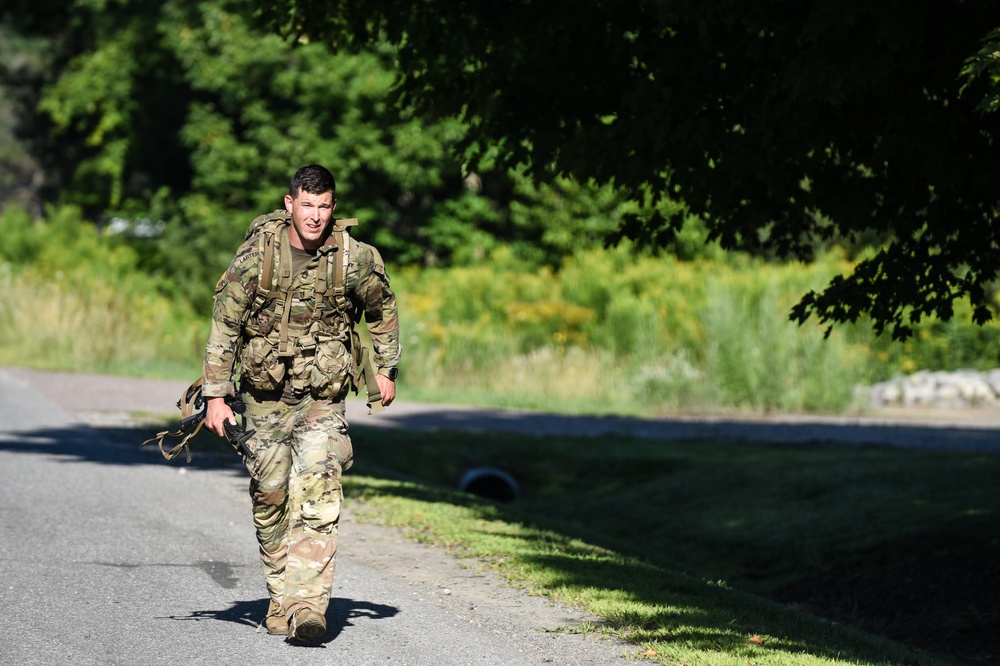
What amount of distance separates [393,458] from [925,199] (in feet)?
25.3

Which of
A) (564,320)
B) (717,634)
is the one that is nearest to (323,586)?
(717,634)

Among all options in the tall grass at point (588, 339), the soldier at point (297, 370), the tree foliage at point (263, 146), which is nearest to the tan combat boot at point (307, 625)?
the soldier at point (297, 370)

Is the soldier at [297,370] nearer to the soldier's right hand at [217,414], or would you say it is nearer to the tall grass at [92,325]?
the soldier's right hand at [217,414]

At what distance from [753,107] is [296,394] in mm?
3496

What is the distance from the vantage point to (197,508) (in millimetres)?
9523

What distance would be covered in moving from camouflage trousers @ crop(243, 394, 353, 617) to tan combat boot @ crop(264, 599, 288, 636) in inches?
1.0

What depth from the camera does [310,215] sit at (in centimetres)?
568

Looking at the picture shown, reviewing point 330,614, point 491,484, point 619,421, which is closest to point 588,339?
point 619,421

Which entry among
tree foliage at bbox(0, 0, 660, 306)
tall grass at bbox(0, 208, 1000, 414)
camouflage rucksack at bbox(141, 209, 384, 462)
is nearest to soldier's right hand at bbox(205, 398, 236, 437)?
camouflage rucksack at bbox(141, 209, 384, 462)

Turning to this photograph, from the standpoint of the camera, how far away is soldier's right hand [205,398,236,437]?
5.67 m

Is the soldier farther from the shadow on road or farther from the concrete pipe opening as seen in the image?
the concrete pipe opening

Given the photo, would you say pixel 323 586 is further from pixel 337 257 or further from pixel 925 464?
pixel 925 464

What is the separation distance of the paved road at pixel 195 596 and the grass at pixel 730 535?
0.47 m

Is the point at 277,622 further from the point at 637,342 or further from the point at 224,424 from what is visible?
the point at 637,342
